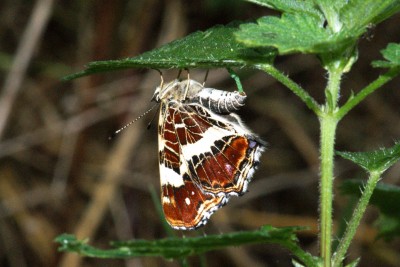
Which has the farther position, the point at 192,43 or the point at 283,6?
the point at 192,43

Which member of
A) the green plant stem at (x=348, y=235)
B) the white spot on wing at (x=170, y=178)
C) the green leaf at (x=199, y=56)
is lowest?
the green plant stem at (x=348, y=235)

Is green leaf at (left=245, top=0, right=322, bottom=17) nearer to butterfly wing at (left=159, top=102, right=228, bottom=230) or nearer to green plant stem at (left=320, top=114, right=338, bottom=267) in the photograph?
green plant stem at (left=320, top=114, right=338, bottom=267)

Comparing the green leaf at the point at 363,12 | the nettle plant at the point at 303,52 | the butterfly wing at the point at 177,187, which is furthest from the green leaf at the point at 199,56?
the butterfly wing at the point at 177,187

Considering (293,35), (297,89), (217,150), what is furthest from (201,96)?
(293,35)

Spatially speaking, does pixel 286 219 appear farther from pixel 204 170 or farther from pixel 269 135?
pixel 204 170

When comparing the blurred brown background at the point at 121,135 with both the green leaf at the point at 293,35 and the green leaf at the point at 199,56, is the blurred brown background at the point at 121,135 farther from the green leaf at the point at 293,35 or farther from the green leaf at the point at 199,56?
the green leaf at the point at 293,35

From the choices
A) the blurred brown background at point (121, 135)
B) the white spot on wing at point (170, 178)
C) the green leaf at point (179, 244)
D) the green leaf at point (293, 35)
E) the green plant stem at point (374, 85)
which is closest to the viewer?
the green leaf at point (179, 244)

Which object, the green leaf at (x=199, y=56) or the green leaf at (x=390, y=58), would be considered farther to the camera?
the green leaf at (x=199, y=56)

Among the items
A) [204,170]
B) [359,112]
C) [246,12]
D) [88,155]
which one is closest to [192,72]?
[246,12]
